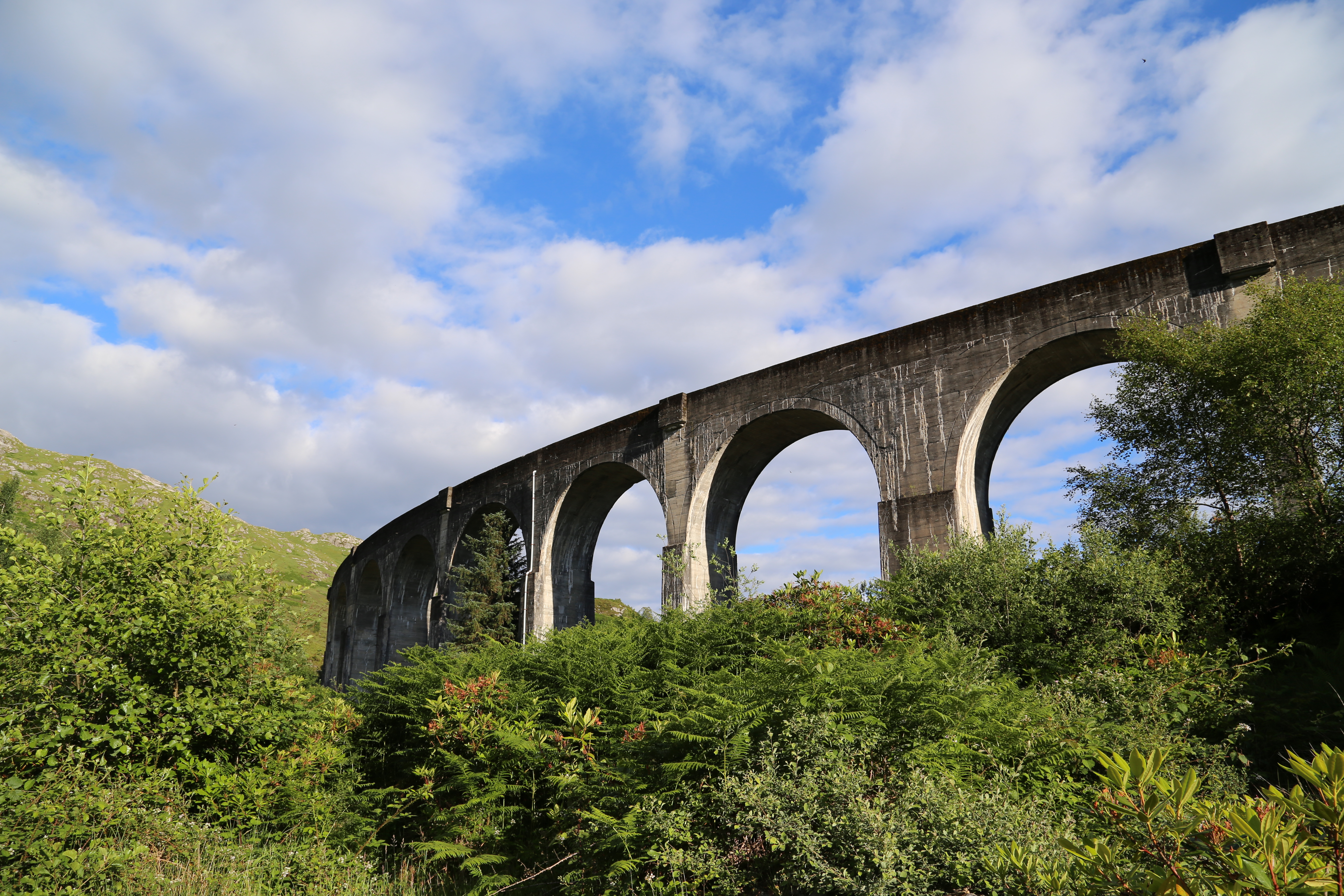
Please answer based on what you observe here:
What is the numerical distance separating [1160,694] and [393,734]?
848cm

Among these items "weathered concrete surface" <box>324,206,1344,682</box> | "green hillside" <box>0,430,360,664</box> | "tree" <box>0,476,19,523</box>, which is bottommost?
"weathered concrete surface" <box>324,206,1344,682</box>

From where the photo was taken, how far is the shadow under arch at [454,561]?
26219mm

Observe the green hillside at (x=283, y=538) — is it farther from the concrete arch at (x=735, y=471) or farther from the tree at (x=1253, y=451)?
the tree at (x=1253, y=451)

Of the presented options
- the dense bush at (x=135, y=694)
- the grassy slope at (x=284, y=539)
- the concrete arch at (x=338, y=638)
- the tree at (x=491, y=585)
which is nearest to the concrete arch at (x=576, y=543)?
the tree at (x=491, y=585)

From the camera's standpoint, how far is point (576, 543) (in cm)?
2359

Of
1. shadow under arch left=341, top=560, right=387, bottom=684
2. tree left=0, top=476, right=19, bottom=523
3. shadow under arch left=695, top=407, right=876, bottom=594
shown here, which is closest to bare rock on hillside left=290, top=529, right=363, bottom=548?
tree left=0, top=476, right=19, bottom=523

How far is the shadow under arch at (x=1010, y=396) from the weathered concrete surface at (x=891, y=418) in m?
0.04

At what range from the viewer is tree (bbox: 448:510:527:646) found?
22.6 meters

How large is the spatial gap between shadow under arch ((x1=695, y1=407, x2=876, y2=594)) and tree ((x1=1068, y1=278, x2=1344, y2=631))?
6887mm

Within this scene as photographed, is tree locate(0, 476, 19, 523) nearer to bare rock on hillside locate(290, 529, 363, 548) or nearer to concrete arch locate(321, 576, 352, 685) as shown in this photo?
concrete arch locate(321, 576, 352, 685)

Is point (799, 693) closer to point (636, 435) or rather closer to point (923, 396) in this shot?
point (923, 396)

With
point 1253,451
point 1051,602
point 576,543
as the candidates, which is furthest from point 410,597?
point 1253,451

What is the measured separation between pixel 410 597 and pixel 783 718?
2884cm

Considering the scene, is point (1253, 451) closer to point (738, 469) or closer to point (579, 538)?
point (738, 469)
